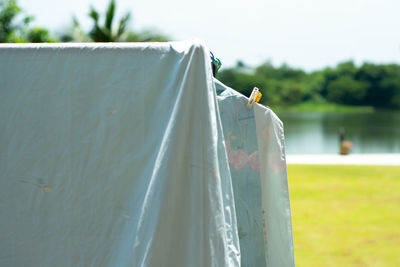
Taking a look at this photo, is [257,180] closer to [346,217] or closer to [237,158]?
[237,158]

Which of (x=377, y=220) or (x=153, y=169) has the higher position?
(x=153, y=169)

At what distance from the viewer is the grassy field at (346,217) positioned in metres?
4.02

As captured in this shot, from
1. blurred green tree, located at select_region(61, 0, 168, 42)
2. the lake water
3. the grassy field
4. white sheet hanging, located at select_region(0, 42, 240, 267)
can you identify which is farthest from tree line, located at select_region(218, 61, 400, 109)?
white sheet hanging, located at select_region(0, 42, 240, 267)

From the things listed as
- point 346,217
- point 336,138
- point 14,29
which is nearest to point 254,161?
point 346,217

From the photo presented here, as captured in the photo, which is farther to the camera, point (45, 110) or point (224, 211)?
point (45, 110)

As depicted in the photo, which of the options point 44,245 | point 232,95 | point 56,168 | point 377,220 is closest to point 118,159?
point 56,168

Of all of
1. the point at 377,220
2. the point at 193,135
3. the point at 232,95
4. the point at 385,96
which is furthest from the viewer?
the point at 385,96

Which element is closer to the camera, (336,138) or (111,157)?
(111,157)

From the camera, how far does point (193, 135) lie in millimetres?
1582

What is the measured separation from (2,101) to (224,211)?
0.93 m

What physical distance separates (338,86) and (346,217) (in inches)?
2795

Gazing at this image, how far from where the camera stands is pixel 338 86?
73125mm

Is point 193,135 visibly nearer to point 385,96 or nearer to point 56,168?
point 56,168

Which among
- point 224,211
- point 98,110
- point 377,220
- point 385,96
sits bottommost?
point 377,220
